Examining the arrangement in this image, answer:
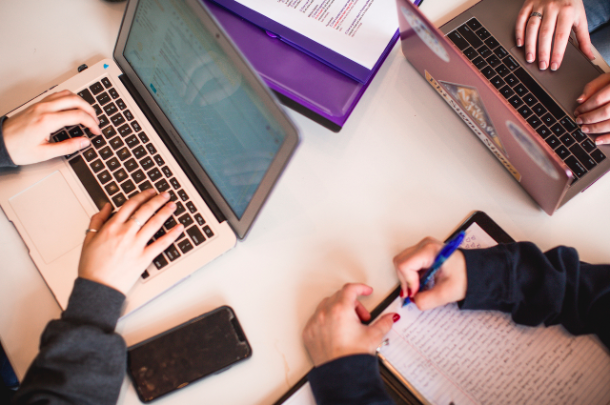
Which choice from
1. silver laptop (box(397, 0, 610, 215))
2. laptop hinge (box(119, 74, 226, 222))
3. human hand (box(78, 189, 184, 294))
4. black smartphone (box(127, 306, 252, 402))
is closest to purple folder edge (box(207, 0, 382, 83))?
silver laptop (box(397, 0, 610, 215))

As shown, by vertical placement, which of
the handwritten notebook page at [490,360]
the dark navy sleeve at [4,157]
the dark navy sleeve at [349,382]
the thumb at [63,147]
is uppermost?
the dark navy sleeve at [4,157]

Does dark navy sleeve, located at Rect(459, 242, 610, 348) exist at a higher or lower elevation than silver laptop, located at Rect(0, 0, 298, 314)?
lower

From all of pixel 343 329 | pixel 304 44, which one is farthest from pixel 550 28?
pixel 343 329

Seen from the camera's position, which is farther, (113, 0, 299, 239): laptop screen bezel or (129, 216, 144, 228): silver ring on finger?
(129, 216, 144, 228): silver ring on finger

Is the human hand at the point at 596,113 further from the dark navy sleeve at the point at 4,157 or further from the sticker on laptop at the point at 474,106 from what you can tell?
the dark navy sleeve at the point at 4,157

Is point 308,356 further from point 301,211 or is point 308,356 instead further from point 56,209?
point 56,209

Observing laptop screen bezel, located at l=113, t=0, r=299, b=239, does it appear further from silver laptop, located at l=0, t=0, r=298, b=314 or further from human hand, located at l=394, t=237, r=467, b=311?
human hand, located at l=394, t=237, r=467, b=311

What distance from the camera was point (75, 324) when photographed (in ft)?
1.91

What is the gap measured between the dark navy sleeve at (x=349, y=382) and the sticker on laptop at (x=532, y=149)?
381 mm

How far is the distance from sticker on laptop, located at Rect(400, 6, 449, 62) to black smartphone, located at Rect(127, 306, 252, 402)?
1.79ft

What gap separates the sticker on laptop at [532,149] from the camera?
532 mm

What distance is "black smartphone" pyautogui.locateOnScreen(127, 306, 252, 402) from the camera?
60cm

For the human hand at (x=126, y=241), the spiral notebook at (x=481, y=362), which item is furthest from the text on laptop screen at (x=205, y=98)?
the spiral notebook at (x=481, y=362)

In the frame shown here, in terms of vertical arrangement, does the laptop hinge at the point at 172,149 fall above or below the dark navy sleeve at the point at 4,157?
below
